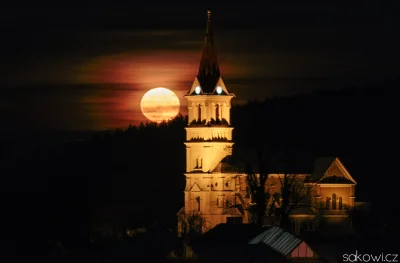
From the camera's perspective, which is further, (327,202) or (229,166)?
(229,166)

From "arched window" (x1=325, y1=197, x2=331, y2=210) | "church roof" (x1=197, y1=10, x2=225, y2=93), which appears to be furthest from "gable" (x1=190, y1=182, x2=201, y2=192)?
"arched window" (x1=325, y1=197, x2=331, y2=210)

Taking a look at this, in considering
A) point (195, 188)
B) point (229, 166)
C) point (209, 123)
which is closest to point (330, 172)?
point (229, 166)

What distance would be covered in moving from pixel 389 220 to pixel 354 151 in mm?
57139

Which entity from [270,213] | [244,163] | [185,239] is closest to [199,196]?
[244,163]

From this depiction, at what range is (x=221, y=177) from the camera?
145500 mm

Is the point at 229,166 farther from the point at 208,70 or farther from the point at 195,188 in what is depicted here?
the point at 208,70

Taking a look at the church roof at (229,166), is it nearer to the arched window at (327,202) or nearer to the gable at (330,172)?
the gable at (330,172)

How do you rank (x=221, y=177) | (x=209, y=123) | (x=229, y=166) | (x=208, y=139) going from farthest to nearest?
(x=208, y=139)
(x=209, y=123)
(x=229, y=166)
(x=221, y=177)

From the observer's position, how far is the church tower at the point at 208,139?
477ft

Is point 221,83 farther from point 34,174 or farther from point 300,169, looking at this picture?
point 34,174

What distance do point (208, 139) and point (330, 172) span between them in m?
9.09

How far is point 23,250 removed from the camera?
124688 mm

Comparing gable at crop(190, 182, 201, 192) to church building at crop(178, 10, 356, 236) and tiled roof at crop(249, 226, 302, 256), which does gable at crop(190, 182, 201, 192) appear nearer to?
church building at crop(178, 10, 356, 236)

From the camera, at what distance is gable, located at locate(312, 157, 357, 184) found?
143250 mm
